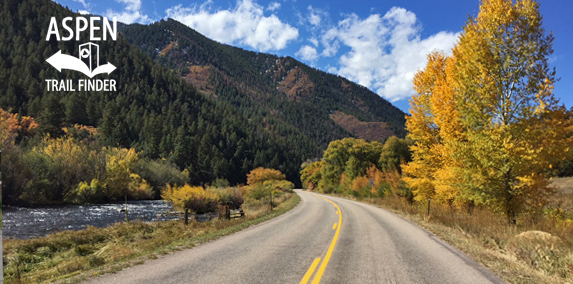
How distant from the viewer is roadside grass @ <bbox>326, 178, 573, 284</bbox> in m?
6.42

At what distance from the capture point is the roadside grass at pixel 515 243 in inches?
253

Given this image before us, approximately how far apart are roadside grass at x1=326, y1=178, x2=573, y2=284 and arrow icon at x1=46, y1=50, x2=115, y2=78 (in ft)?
565

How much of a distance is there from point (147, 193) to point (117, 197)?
A: 7408mm

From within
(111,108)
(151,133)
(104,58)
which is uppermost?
(104,58)

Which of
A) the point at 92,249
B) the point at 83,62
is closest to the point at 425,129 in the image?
the point at 92,249

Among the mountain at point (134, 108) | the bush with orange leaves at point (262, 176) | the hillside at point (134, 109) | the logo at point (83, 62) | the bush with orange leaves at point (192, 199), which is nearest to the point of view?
the bush with orange leaves at point (192, 199)

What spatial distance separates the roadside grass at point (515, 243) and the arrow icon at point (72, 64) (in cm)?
17224

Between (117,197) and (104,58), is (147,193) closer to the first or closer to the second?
(117,197)

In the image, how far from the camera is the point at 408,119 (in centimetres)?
2017

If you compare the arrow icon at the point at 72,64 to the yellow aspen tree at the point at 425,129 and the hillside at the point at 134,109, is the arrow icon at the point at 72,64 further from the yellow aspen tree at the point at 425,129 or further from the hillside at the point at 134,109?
the yellow aspen tree at the point at 425,129

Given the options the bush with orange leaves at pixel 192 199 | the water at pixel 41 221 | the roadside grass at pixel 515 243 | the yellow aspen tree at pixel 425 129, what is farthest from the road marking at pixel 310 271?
the bush with orange leaves at pixel 192 199

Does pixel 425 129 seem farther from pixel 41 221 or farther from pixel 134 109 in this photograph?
pixel 134 109

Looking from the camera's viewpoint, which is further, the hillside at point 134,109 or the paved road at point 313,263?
the hillside at point 134,109

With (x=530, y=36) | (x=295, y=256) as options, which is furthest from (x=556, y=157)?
(x=295, y=256)
